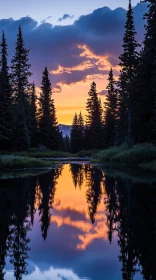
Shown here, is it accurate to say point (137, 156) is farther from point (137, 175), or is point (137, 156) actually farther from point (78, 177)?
point (78, 177)

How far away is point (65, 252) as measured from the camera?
5.96 m

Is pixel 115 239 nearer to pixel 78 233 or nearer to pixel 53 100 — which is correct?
pixel 78 233

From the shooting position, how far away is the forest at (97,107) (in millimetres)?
32750

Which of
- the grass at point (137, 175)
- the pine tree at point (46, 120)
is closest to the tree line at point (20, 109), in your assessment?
the pine tree at point (46, 120)

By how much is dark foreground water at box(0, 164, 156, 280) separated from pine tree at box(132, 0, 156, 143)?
2150 cm

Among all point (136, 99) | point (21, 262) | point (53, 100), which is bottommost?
point (21, 262)

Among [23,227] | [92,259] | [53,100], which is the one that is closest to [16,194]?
[23,227]

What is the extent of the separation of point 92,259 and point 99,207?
4663 millimetres

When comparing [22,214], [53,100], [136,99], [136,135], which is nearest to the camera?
[22,214]

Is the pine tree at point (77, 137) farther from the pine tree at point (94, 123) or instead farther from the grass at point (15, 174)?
the grass at point (15, 174)

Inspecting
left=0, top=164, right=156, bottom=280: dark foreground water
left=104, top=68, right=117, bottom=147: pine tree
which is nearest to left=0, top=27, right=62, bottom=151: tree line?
left=104, top=68, right=117, bottom=147: pine tree

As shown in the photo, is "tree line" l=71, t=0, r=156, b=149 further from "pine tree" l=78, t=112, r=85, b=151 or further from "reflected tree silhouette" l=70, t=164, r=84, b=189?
"pine tree" l=78, t=112, r=85, b=151

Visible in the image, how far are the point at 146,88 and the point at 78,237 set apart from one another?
27030mm

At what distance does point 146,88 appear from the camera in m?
32.3
